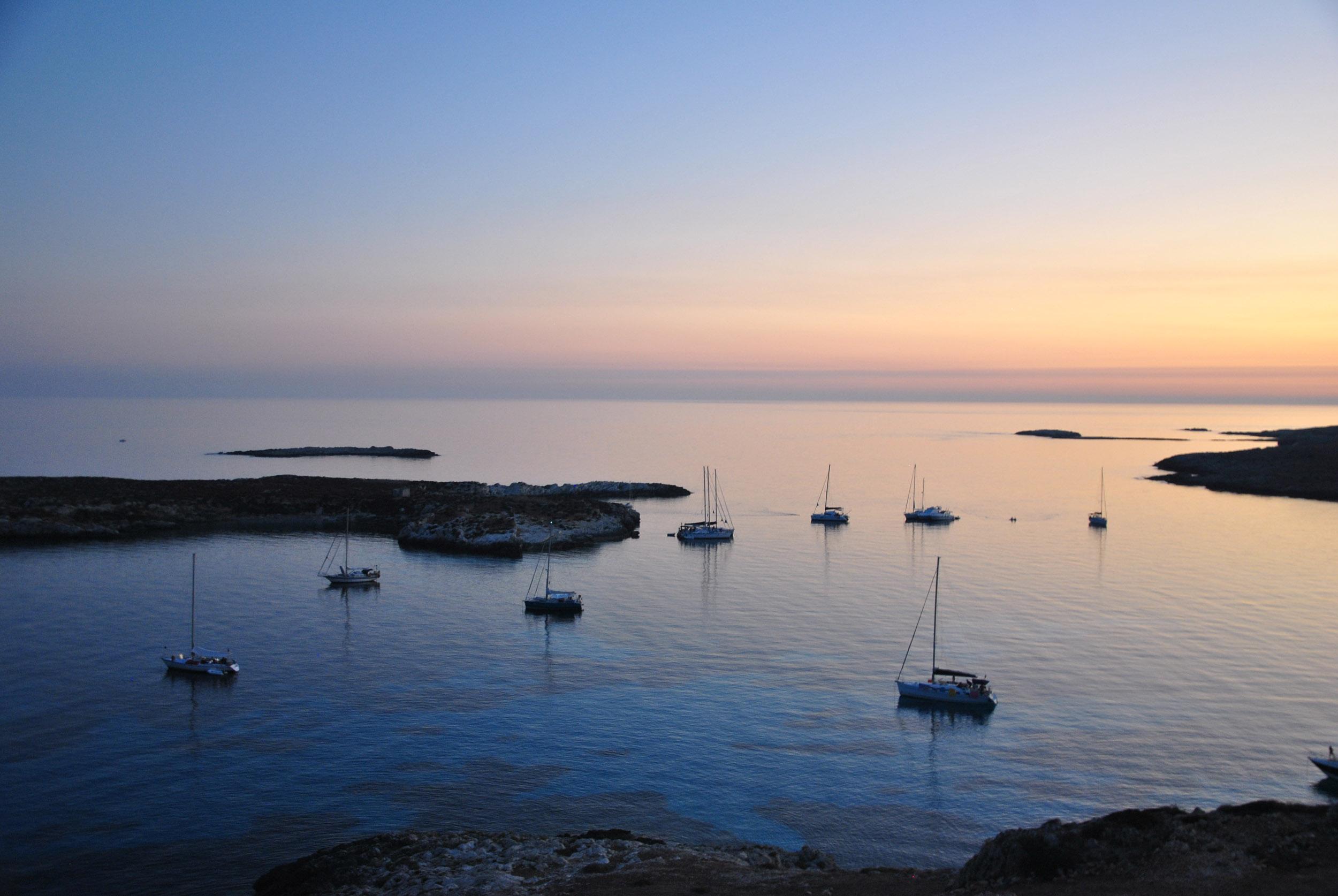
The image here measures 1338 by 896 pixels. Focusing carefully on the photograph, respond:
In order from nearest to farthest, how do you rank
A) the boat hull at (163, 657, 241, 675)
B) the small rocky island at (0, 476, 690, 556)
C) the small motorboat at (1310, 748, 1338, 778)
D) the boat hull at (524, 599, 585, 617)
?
the small motorboat at (1310, 748, 1338, 778)
the boat hull at (163, 657, 241, 675)
the boat hull at (524, 599, 585, 617)
the small rocky island at (0, 476, 690, 556)

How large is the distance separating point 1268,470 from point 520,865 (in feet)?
515

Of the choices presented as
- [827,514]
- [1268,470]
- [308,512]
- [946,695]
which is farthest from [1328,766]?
[1268,470]

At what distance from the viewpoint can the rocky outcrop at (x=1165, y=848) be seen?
1866cm

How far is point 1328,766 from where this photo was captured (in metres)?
31.7

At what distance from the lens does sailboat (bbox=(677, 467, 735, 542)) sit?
8775cm

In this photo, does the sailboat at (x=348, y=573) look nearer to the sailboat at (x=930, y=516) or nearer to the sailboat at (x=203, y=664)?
the sailboat at (x=203, y=664)

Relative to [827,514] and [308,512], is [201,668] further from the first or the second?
[827,514]

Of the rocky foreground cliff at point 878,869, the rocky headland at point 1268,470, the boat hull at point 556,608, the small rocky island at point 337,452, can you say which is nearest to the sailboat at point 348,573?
the boat hull at point 556,608

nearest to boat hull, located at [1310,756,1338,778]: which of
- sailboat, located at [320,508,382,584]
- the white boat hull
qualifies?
sailboat, located at [320,508,382,584]

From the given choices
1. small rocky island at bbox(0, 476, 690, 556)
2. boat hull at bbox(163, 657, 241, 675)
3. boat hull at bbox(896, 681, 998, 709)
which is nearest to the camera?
boat hull at bbox(896, 681, 998, 709)

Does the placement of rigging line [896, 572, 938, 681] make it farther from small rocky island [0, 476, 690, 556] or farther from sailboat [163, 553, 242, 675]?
small rocky island [0, 476, 690, 556]

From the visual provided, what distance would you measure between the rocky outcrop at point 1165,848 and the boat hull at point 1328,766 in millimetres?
14373

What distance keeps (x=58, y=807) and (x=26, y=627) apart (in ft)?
88.6

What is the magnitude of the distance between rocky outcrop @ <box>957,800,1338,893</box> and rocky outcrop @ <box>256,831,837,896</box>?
500 centimetres
